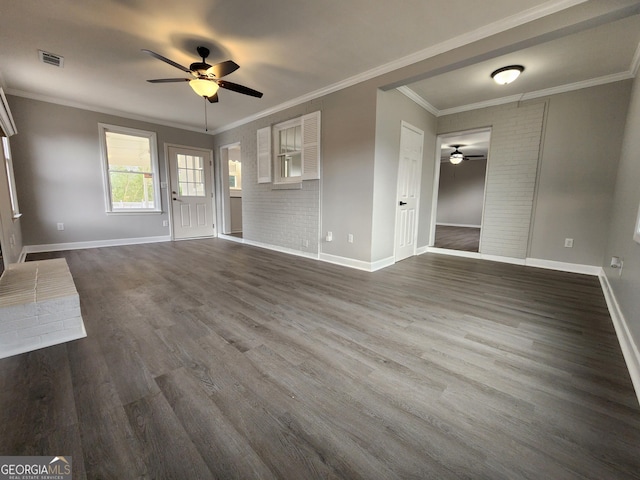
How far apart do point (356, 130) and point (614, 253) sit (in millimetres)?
3254

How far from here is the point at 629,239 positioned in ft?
7.25

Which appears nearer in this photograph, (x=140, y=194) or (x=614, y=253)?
(x=614, y=253)

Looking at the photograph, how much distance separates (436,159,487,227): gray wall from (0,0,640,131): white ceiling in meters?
6.33

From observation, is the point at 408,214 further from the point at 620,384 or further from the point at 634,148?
the point at 620,384

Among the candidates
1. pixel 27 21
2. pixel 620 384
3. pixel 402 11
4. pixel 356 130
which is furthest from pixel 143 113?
pixel 620 384

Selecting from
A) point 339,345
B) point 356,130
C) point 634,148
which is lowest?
point 339,345

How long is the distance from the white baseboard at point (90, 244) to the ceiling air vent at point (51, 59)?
9.71 ft

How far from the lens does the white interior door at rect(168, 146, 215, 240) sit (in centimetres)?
596

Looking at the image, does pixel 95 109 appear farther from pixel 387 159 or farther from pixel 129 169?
pixel 387 159

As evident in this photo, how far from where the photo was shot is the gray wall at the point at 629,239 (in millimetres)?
1767

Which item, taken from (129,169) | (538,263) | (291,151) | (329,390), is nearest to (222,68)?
(291,151)

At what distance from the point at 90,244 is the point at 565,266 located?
816 cm

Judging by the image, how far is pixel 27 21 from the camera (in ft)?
8.08

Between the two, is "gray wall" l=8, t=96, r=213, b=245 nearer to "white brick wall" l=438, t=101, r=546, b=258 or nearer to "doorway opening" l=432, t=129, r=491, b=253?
"white brick wall" l=438, t=101, r=546, b=258
